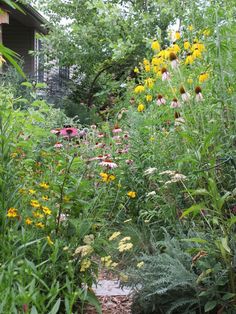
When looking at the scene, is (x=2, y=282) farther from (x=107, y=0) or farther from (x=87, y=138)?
(x=107, y=0)

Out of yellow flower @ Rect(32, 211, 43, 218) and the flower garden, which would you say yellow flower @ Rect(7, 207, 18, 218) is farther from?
yellow flower @ Rect(32, 211, 43, 218)

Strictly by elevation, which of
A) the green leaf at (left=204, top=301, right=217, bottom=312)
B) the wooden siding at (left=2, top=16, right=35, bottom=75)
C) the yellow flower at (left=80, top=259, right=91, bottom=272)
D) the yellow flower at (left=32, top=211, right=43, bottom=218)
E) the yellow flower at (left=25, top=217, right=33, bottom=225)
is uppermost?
the wooden siding at (left=2, top=16, right=35, bottom=75)

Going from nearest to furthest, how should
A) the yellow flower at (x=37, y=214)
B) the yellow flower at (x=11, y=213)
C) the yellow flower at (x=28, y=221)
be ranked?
the yellow flower at (x=11, y=213)
the yellow flower at (x=28, y=221)
the yellow flower at (x=37, y=214)

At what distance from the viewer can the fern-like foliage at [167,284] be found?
2.33 meters

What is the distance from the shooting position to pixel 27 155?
347cm

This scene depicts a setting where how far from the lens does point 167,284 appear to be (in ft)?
8.11

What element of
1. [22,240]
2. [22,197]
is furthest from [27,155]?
[22,240]

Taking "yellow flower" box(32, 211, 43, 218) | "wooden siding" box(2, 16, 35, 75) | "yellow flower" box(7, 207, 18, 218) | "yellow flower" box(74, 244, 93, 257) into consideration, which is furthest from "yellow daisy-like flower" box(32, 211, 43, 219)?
"wooden siding" box(2, 16, 35, 75)

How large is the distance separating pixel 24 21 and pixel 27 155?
14.5 meters

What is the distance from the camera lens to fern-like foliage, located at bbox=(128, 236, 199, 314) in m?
2.33

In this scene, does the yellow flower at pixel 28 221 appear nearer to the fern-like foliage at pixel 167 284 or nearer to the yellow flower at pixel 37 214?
the yellow flower at pixel 37 214

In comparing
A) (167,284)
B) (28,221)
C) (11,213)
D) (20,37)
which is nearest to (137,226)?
(167,284)

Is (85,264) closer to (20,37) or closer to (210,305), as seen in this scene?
(210,305)

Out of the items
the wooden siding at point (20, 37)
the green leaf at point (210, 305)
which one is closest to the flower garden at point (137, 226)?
the green leaf at point (210, 305)
